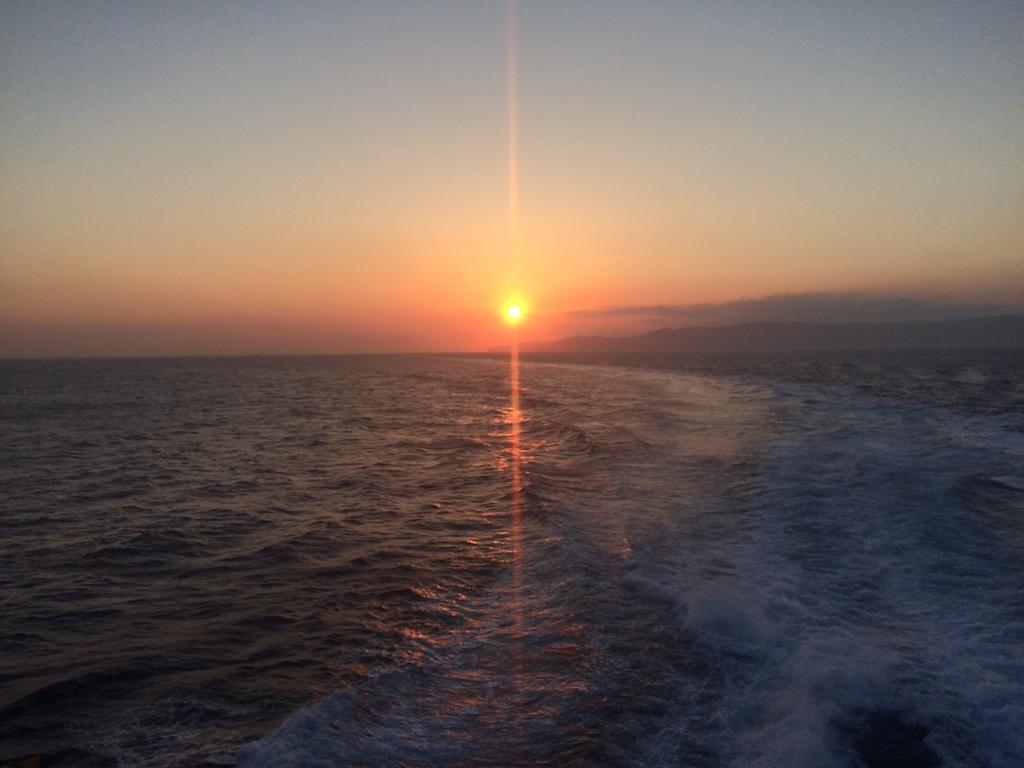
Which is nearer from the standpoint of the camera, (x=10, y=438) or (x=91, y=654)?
(x=91, y=654)

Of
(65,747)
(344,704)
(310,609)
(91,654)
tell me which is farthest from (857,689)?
(91,654)

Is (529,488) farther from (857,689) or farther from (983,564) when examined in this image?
(857,689)

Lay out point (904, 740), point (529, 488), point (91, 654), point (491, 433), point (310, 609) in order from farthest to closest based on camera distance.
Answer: point (491, 433) < point (529, 488) < point (310, 609) < point (91, 654) < point (904, 740)

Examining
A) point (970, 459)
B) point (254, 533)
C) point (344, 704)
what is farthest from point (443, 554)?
point (970, 459)

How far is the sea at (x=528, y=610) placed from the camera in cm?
619

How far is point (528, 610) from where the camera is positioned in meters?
9.49

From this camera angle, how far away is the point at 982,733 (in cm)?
592

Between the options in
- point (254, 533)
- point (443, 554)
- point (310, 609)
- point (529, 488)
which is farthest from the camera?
point (529, 488)

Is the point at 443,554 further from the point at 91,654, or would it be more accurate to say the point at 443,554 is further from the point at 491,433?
the point at 491,433

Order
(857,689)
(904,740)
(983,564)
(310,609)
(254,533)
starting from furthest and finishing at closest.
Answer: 1. (254,533)
2. (983,564)
3. (310,609)
4. (857,689)
5. (904,740)

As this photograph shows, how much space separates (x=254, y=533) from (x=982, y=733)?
12498mm

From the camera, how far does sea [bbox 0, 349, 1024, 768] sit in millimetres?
6188

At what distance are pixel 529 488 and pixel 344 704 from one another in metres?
11.0

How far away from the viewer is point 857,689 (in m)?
6.68
